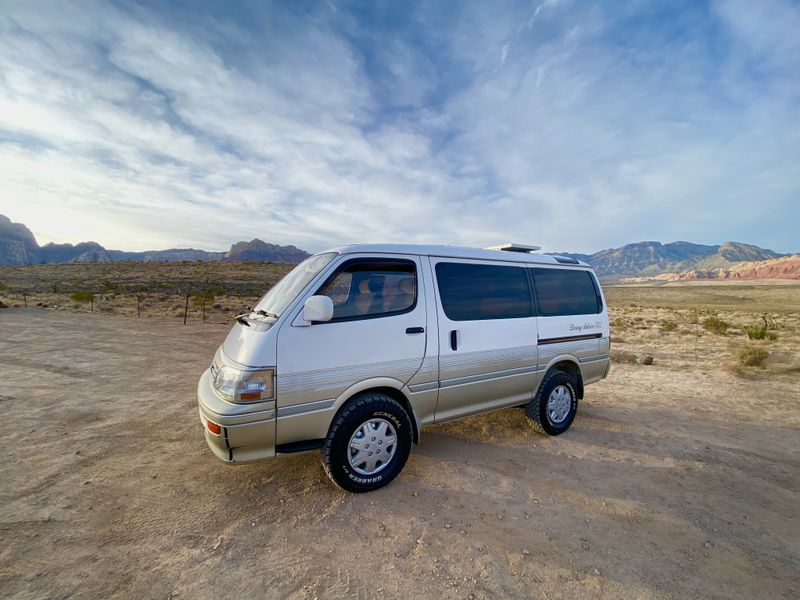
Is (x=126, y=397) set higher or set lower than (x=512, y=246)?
lower

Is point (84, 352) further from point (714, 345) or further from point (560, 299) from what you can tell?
point (714, 345)

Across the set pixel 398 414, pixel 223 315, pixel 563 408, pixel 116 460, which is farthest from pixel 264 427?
pixel 223 315

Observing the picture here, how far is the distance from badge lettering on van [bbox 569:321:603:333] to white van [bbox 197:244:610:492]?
0.92ft

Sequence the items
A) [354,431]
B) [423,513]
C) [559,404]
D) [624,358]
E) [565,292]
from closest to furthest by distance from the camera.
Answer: [423,513]
[354,431]
[559,404]
[565,292]
[624,358]

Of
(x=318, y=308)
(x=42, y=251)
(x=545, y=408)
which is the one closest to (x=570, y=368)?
(x=545, y=408)

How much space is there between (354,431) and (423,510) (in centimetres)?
90

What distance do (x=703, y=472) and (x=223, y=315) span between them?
19.6 meters

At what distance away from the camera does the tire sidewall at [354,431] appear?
3.07m

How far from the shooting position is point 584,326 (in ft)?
16.1

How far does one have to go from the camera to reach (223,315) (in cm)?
1881

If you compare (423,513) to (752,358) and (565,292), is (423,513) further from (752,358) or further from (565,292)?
(752,358)

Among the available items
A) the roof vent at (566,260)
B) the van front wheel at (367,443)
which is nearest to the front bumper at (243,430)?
the van front wheel at (367,443)

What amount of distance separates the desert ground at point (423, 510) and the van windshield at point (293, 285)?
1.70m

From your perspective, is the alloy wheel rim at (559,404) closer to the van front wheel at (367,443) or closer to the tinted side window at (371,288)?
the van front wheel at (367,443)
